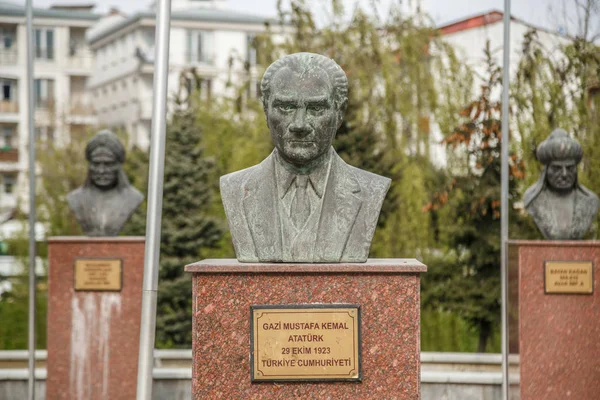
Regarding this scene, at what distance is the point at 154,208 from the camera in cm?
570

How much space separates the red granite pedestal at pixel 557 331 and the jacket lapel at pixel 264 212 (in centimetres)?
411


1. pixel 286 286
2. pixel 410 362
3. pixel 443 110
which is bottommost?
pixel 410 362

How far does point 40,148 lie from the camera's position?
29.3 metres

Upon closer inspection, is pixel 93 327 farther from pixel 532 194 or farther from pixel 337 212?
pixel 337 212

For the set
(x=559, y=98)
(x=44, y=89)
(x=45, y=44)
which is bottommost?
(x=559, y=98)

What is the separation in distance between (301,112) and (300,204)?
0.54 m

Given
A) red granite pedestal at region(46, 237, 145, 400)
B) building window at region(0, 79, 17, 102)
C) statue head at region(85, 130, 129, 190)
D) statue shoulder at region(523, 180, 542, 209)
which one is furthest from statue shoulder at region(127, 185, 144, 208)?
building window at region(0, 79, 17, 102)

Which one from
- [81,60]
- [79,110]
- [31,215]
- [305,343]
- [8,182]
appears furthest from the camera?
[81,60]

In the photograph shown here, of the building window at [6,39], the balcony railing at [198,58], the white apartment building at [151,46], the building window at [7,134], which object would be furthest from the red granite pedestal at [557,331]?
the building window at [6,39]

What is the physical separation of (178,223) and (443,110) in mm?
4454

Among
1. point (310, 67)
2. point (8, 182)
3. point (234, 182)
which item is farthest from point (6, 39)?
point (310, 67)

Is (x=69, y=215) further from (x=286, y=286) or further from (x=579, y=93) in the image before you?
(x=286, y=286)

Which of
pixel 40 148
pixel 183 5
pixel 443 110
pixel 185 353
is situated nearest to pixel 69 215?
pixel 40 148

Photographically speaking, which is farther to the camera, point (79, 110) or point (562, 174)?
point (79, 110)
